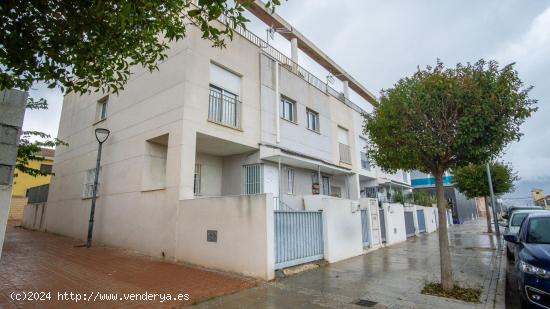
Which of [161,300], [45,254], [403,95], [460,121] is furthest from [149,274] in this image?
[460,121]

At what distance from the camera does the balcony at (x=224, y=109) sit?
1102 cm

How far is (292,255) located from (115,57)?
20.6 feet

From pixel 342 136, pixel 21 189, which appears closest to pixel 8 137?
pixel 342 136

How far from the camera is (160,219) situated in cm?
969

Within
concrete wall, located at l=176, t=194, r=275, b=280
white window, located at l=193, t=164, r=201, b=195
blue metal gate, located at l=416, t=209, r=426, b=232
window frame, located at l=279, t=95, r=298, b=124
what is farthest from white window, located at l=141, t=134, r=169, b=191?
blue metal gate, located at l=416, t=209, r=426, b=232

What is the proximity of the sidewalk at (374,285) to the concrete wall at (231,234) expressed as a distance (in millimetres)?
832

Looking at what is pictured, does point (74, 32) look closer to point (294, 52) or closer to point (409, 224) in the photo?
point (294, 52)

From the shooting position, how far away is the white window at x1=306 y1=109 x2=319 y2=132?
52.2 feet

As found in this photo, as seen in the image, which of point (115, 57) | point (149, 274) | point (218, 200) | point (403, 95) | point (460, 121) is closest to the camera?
point (115, 57)

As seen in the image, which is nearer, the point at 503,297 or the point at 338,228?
the point at 503,297

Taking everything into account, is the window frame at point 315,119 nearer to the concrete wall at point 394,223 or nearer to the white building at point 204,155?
the white building at point 204,155

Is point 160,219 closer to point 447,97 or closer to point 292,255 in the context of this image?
point 292,255

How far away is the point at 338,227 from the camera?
33.9 ft

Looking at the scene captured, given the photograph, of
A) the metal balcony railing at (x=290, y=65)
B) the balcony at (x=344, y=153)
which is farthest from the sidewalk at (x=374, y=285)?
the balcony at (x=344, y=153)
